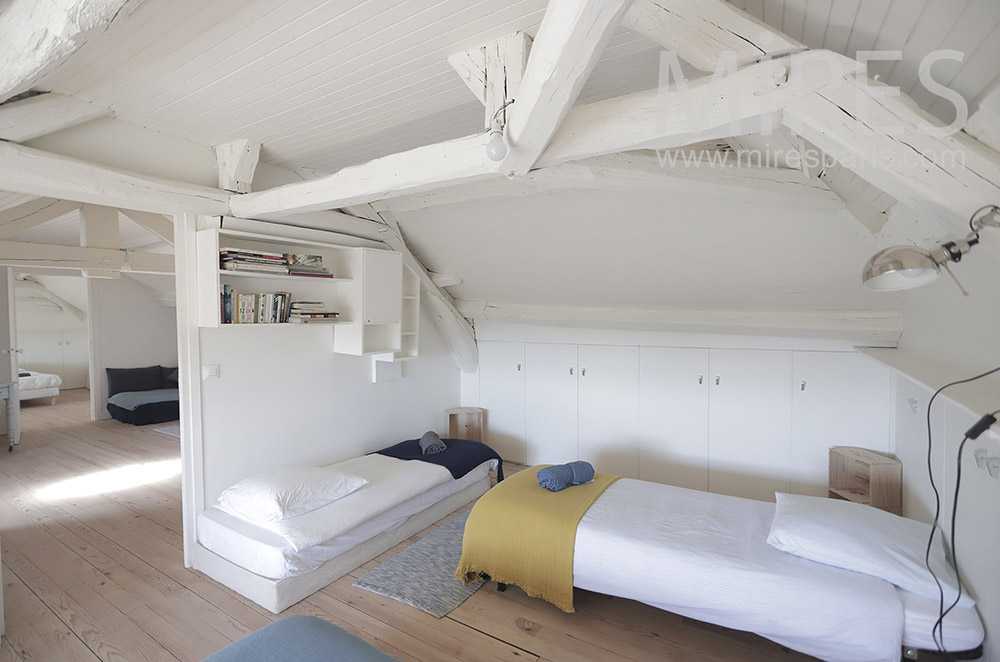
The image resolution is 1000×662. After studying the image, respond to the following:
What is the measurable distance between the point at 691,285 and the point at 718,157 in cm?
129

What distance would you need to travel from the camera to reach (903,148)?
4.58 feet

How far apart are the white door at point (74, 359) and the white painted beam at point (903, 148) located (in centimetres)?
1151

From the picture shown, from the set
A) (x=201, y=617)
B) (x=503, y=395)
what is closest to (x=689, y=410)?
(x=503, y=395)

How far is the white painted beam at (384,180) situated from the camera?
210 cm

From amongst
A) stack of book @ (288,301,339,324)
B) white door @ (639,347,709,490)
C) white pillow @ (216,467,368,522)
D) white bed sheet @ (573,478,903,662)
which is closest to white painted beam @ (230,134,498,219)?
stack of book @ (288,301,339,324)

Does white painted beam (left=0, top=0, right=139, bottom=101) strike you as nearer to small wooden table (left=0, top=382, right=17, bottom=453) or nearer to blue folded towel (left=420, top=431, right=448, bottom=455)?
blue folded towel (left=420, top=431, right=448, bottom=455)

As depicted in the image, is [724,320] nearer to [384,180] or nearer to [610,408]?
[610,408]

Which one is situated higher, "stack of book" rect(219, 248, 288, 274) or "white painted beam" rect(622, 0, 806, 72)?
"white painted beam" rect(622, 0, 806, 72)

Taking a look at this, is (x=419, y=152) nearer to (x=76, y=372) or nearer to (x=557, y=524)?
(x=557, y=524)

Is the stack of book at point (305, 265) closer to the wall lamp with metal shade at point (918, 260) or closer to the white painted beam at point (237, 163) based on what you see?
the white painted beam at point (237, 163)

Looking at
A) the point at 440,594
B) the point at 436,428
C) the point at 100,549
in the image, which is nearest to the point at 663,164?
the point at 440,594

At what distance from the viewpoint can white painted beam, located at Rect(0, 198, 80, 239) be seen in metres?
4.25

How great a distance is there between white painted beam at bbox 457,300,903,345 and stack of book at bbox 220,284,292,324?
193 cm

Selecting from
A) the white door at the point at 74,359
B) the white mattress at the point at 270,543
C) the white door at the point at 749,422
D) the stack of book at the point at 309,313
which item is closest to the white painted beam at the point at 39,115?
the stack of book at the point at 309,313
